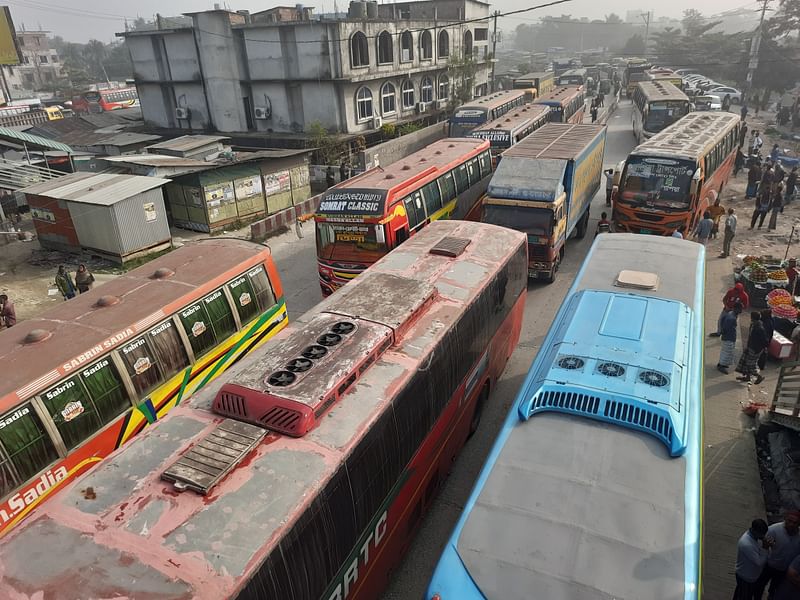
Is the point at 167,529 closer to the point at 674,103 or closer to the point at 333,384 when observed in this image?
the point at 333,384

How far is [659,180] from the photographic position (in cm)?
1617

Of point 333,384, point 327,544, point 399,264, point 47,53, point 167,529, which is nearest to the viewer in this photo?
point 167,529

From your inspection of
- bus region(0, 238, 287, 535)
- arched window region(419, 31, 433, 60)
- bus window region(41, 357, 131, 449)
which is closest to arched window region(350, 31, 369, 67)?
arched window region(419, 31, 433, 60)

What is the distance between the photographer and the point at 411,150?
3466cm

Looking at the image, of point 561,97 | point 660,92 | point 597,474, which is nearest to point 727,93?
point 660,92

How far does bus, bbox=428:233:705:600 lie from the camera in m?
4.24

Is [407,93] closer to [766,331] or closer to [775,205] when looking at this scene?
[775,205]

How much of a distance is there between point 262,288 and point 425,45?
119ft

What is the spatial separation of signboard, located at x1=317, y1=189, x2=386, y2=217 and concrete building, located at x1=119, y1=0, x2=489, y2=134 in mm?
23114

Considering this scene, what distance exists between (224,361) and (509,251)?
601cm

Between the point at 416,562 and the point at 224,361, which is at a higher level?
the point at 224,361

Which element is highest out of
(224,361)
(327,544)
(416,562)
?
(327,544)

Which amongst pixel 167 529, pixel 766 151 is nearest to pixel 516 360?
pixel 167 529

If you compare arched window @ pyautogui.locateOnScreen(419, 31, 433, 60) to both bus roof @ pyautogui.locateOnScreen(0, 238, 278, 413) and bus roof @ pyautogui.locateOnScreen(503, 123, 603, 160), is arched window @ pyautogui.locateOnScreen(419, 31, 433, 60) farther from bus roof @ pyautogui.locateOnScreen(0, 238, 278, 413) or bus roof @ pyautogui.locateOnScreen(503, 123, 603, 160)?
bus roof @ pyautogui.locateOnScreen(0, 238, 278, 413)
